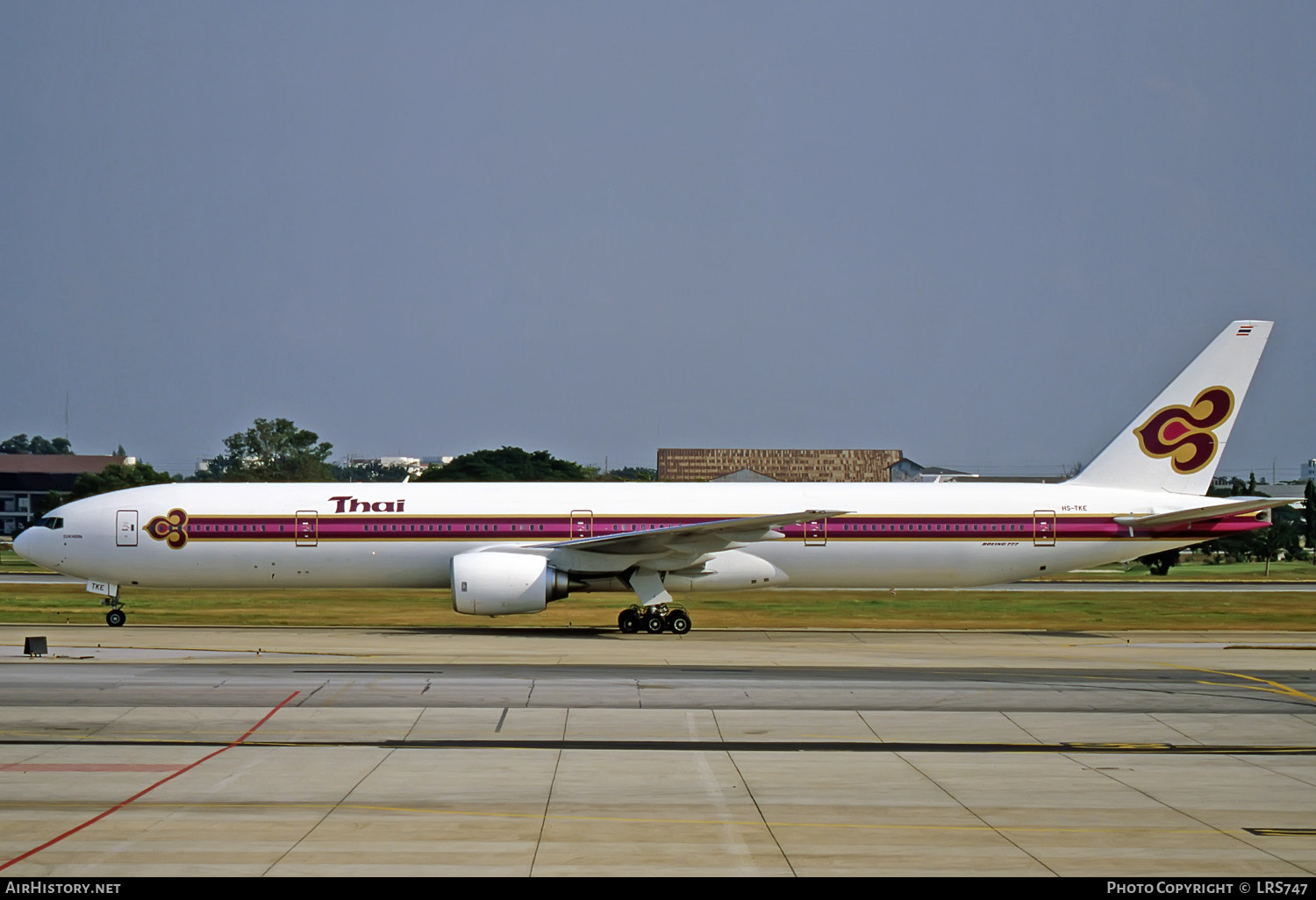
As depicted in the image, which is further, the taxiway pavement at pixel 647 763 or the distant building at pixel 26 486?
the distant building at pixel 26 486

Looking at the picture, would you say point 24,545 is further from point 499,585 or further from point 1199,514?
point 1199,514

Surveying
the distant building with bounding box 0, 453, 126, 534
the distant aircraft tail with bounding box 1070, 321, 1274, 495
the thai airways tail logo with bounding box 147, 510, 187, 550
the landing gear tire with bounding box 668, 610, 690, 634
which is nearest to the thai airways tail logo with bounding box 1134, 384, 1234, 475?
the distant aircraft tail with bounding box 1070, 321, 1274, 495

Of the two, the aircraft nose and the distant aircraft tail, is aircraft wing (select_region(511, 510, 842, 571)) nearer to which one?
the distant aircraft tail

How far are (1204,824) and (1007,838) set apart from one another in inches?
89.2

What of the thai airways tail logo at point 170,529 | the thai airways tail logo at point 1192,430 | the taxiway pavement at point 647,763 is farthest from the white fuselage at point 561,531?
the taxiway pavement at point 647,763

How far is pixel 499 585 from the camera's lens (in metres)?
31.5

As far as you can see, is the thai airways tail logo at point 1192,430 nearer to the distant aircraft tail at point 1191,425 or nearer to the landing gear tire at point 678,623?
the distant aircraft tail at point 1191,425

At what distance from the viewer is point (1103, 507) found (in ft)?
115

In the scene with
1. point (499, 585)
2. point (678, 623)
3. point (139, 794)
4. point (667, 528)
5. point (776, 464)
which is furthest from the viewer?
point (776, 464)

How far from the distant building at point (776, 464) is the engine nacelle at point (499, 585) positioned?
84927 mm

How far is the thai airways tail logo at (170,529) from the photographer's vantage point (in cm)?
3350

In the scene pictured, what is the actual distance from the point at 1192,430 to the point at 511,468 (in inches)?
2921

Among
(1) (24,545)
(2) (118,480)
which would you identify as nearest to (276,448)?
(2) (118,480)

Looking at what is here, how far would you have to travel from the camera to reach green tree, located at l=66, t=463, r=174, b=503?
91.2 meters
